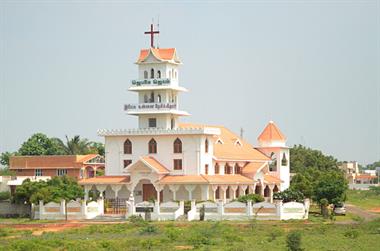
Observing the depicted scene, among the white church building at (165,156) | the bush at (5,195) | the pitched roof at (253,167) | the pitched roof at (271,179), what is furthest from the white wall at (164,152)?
the bush at (5,195)

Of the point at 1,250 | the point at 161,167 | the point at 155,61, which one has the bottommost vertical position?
the point at 1,250

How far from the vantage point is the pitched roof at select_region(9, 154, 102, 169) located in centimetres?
8025

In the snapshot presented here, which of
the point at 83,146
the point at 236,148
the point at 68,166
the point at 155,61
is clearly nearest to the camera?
the point at 155,61

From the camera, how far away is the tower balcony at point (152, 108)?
2598 inches

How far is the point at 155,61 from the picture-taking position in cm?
6625

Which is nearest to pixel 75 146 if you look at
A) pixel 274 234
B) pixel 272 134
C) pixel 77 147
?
pixel 77 147

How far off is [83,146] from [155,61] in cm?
3093

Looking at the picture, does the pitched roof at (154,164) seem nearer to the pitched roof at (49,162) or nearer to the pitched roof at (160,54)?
the pitched roof at (160,54)

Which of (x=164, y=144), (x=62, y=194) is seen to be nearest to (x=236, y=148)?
(x=164, y=144)

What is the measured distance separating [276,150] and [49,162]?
726 inches

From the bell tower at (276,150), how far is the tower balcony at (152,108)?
444 inches

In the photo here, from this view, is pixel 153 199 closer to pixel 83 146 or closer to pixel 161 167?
pixel 161 167

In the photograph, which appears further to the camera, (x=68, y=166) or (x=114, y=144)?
(x=68, y=166)

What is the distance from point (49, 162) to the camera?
3191 inches
